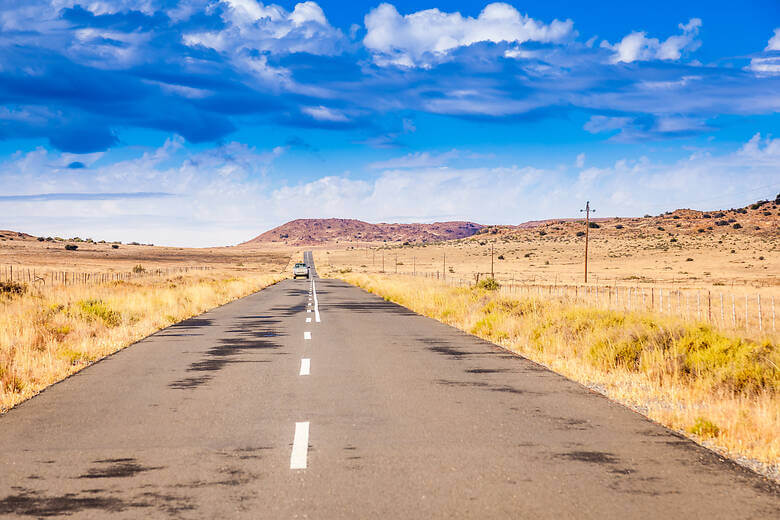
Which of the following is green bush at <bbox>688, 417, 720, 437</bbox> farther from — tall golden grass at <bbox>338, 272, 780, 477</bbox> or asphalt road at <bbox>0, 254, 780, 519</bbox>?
asphalt road at <bbox>0, 254, 780, 519</bbox>

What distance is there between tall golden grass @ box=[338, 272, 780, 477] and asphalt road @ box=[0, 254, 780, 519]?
1.54 feet

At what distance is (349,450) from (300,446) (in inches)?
19.0

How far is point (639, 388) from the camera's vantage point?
9.13m

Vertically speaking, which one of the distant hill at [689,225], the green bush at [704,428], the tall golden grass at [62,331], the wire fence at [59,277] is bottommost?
the wire fence at [59,277]

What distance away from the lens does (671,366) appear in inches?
389

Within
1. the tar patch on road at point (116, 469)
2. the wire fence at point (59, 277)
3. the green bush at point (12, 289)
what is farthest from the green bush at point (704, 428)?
the wire fence at point (59, 277)

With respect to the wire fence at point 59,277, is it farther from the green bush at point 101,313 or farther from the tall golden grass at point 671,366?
the tall golden grass at point 671,366

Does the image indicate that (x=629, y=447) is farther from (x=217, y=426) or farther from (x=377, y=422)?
(x=217, y=426)

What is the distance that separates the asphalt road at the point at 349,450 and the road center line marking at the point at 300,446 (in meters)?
0.03

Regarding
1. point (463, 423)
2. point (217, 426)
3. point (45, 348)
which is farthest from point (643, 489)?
point (45, 348)

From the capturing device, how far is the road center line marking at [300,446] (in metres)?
5.62

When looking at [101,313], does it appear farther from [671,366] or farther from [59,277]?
[59,277]

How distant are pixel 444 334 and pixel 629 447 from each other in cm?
1080

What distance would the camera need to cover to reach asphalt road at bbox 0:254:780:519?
466 cm
